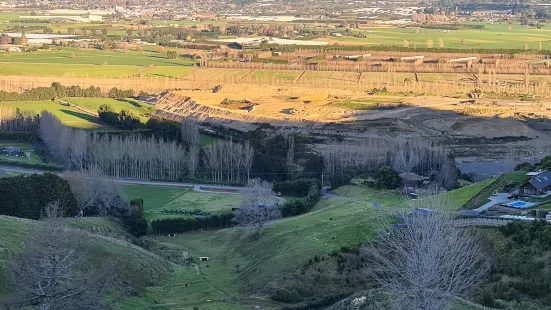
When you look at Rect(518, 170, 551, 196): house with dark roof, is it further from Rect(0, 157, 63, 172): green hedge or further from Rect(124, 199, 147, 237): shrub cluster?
Rect(0, 157, 63, 172): green hedge

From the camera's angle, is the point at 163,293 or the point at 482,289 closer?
the point at 482,289

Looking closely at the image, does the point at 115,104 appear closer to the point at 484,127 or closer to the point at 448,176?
the point at 484,127

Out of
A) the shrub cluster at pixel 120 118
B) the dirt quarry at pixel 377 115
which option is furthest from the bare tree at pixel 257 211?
the shrub cluster at pixel 120 118

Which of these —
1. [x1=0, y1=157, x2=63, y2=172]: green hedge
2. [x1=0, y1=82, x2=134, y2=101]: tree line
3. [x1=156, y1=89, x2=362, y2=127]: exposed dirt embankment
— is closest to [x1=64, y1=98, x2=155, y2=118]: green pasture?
[x1=156, y1=89, x2=362, y2=127]: exposed dirt embankment

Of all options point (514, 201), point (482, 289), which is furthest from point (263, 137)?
point (482, 289)

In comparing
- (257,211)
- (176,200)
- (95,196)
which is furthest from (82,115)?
(257,211)

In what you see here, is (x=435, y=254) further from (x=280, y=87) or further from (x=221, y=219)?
(x=280, y=87)

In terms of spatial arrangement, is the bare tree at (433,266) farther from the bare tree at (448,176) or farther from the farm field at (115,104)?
the farm field at (115,104)
